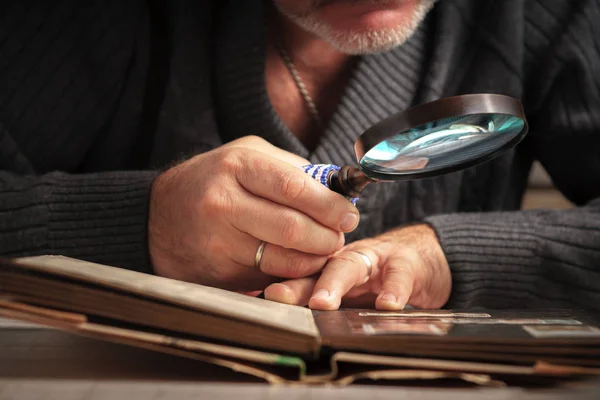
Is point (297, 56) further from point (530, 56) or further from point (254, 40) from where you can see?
point (530, 56)

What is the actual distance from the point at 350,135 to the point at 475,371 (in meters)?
0.73

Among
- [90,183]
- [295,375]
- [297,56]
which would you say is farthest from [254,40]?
[295,375]

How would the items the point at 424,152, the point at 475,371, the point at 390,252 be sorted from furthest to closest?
1. the point at 390,252
2. the point at 424,152
3. the point at 475,371

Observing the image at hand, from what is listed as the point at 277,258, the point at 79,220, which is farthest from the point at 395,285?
the point at 79,220

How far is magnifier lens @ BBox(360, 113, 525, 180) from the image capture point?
534 mm

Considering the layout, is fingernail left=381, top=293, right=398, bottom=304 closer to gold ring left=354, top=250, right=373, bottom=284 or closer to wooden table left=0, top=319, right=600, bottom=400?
gold ring left=354, top=250, right=373, bottom=284

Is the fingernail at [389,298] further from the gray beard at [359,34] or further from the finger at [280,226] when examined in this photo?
the gray beard at [359,34]

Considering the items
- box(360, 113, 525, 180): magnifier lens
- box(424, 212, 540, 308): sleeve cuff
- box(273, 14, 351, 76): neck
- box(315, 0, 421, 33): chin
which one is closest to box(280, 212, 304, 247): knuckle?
box(360, 113, 525, 180): magnifier lens

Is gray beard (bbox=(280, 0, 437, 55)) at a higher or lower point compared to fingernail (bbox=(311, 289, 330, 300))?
higher

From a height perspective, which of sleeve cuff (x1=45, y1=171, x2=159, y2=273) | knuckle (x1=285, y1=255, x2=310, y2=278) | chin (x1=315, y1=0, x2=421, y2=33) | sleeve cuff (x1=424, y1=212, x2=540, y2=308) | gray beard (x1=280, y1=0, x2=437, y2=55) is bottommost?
sleeve cuff (x1=424, y1=212, x2=540, y2=308)

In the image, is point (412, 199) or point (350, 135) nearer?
point (350, 135)

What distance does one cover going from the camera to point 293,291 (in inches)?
→ 26.1

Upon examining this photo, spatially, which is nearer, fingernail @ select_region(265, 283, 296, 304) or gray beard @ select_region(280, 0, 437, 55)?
fingernail @ select_region(265, 283, 296, 304)

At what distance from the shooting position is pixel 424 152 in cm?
61
